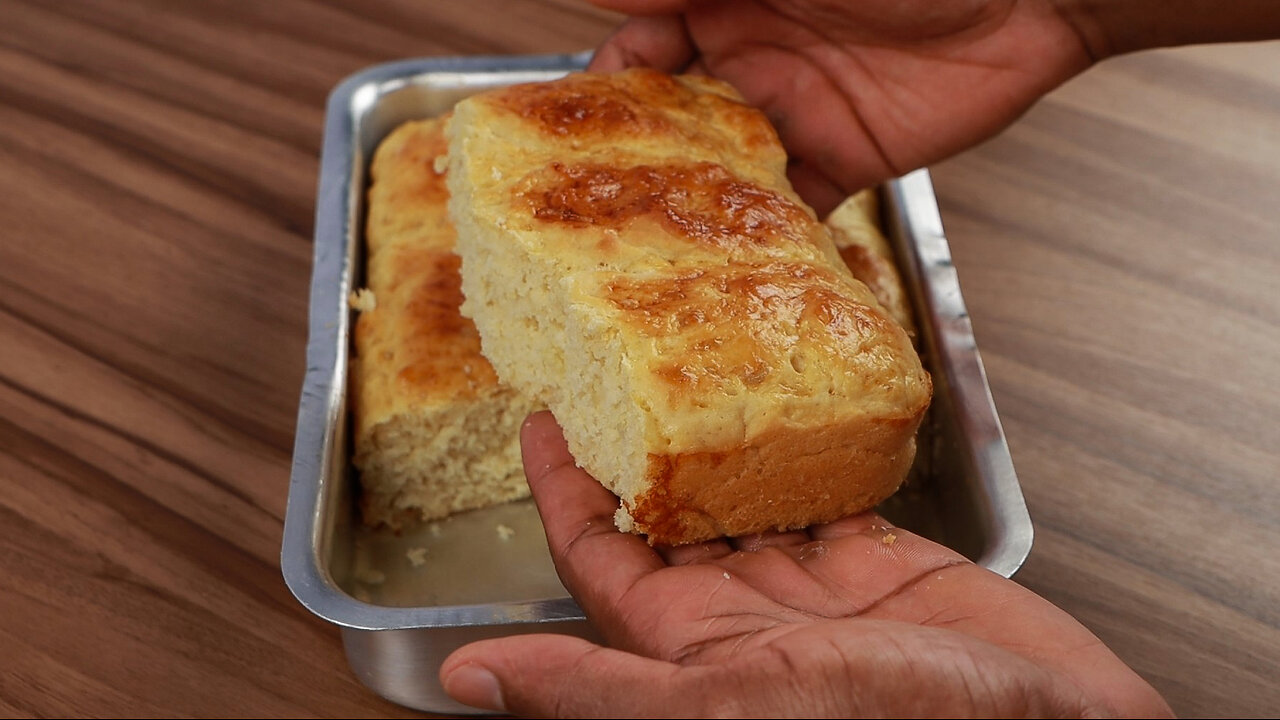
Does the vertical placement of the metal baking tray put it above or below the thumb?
below

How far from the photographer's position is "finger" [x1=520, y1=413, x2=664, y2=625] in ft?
5.72

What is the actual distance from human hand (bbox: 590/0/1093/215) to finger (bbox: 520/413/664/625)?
1001mm

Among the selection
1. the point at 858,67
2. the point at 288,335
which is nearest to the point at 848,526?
the point at 858,67

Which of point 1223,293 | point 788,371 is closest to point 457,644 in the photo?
point 788,371

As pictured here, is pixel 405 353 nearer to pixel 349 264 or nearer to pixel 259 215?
pixel 349 264

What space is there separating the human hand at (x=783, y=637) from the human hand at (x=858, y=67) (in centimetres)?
102

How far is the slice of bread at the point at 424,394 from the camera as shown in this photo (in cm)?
226

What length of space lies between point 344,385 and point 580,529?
0.67m

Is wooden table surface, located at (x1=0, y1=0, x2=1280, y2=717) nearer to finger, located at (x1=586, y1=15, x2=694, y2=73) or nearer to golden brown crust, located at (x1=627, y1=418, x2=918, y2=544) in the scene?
golden brown crust, located at (x1=627, y1=418, x2=918, y2=544)

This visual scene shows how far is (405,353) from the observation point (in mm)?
2316

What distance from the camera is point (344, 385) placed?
2234 mm

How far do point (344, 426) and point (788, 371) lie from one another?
3.26 ft

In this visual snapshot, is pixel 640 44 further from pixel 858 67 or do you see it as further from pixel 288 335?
pixel 288 335

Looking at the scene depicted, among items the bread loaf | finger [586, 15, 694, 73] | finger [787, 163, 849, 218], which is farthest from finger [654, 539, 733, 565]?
finger [586, 15, 694, 73]
